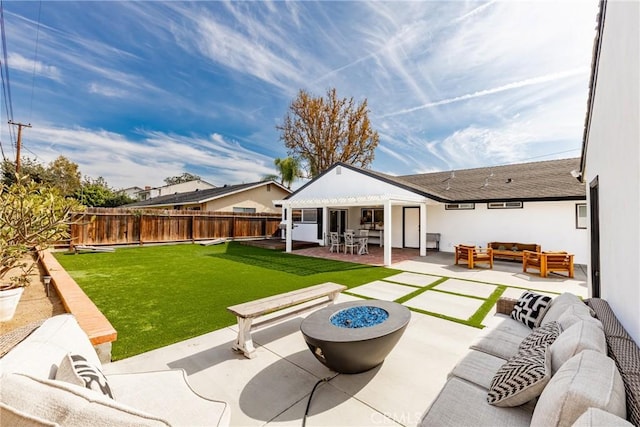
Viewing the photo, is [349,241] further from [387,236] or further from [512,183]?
[512,183]

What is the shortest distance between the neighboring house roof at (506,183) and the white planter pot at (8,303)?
38.1 ft

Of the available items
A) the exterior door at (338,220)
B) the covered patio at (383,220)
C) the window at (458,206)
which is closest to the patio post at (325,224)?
the covered patio at (383,220)

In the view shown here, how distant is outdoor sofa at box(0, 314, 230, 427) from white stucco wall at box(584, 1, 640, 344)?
3.31 m

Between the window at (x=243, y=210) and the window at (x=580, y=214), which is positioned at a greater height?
the window at (x=243, y=210)

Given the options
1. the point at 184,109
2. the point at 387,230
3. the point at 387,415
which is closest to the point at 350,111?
the point at 184,109

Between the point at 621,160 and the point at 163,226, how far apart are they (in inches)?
705

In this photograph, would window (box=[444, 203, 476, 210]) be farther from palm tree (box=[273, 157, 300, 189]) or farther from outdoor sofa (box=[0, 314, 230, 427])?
palm tree (box=[273, 157, 300, 189])

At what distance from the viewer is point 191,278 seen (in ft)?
25.4

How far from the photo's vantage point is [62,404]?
47.0 inches

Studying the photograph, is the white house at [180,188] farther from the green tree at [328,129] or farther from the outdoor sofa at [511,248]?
the outdoor sofa at [511,248]

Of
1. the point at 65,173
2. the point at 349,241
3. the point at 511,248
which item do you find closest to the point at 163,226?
the point at 349,241

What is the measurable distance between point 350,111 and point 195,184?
23739 millimetres

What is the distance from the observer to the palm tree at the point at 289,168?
24.7 m

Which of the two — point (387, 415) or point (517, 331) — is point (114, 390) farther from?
point (517, 331)
